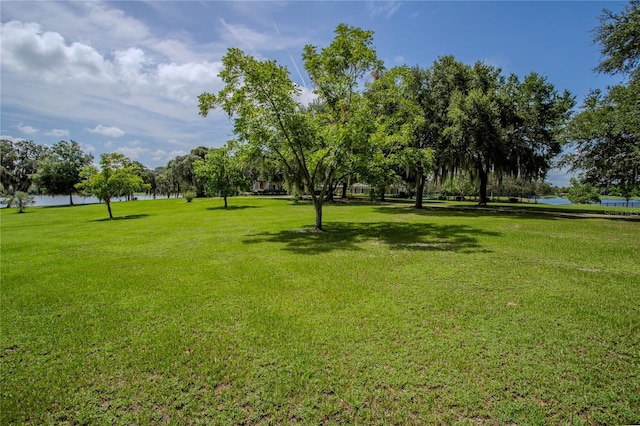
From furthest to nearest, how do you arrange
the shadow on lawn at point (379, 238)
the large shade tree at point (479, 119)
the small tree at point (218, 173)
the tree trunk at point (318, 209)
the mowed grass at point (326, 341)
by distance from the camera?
the small tree at point (218, 173) → the large shade tree at point (479, 119) → the tree trunk at point (318, 209) → the shadow on lawn at point (379, 238) → the mowed grass at point (326, 341)

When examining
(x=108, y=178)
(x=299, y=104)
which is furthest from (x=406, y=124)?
(x=108, y=178)

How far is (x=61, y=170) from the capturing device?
150 feet

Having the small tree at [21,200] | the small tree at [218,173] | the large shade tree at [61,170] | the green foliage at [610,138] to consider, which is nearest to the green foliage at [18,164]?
the large shade tree at [61,170]

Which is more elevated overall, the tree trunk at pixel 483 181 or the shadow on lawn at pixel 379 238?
the tree trunk at pixel 483 181

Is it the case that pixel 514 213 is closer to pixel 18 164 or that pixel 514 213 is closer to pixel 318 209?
pixel 318 209

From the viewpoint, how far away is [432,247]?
10.7 metres

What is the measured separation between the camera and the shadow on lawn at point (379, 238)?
10719 millimetres

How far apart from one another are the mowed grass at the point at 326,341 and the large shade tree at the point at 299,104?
19.1ft

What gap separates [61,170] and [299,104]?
5113 cm

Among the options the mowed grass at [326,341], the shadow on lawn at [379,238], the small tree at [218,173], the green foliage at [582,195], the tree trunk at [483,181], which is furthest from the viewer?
the green foliage at [582,195]

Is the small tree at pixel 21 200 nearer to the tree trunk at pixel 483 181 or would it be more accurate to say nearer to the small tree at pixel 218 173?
the small tree at pixel 218 173

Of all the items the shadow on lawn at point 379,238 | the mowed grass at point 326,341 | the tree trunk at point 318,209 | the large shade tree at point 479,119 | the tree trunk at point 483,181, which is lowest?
the mowed grass at point 326,341

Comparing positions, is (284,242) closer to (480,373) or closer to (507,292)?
(507,292)

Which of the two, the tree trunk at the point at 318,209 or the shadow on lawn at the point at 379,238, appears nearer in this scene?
the shadow on lawn at the point at 379,238
